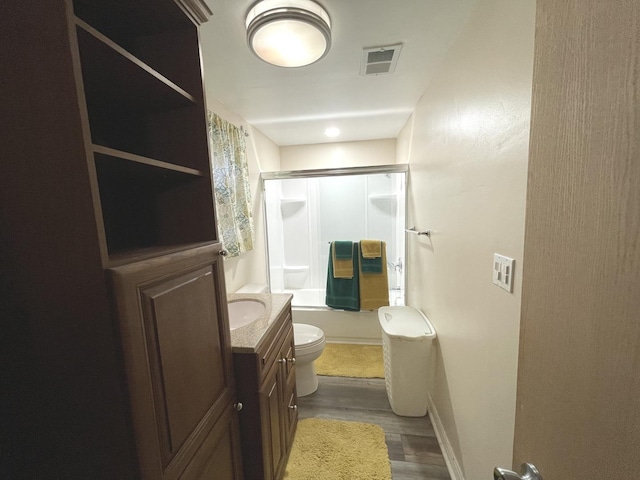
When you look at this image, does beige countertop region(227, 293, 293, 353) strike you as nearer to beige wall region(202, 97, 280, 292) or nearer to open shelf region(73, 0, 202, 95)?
beige wall region(202, 97, 280, 292)

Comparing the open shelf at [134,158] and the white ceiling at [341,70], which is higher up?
the white ceiling at [341,70]

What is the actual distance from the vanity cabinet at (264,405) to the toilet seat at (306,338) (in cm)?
41

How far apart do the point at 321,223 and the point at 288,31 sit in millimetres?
2365

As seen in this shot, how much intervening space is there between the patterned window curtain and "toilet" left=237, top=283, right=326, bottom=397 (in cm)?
50

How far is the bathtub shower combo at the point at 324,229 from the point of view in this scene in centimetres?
271

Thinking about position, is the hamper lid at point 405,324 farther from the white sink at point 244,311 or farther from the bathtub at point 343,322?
the white sink at point 244,311

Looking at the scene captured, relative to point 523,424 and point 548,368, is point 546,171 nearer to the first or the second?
point 548,368

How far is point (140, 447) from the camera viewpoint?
546mm

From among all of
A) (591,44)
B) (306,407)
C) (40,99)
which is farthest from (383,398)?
(40,99)

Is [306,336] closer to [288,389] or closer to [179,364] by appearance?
[288,389]

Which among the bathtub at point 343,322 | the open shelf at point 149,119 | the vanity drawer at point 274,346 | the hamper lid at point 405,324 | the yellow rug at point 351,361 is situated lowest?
the yellow rug at point 351,361

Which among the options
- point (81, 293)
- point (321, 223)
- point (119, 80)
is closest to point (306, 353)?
point (81, 293)

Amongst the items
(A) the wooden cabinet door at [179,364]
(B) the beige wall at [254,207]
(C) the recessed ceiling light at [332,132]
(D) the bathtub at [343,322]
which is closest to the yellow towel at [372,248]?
(D) the bathtub at [343,322]

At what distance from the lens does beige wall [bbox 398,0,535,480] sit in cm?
80
